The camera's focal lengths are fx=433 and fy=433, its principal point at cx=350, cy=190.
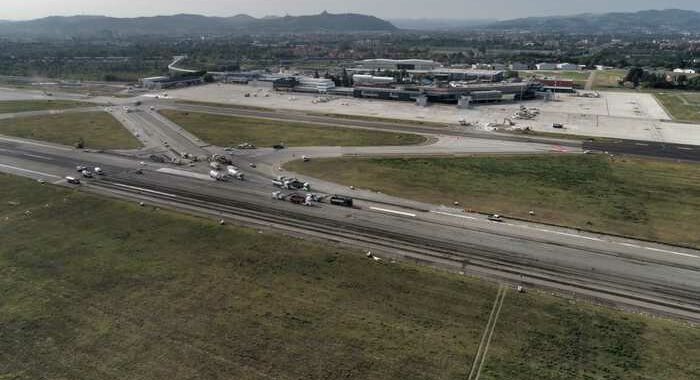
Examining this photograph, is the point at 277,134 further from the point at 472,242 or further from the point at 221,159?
the point at 472,242

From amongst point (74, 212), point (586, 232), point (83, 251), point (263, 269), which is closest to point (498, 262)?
point (586, 232)

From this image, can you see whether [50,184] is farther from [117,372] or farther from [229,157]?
[117,372]

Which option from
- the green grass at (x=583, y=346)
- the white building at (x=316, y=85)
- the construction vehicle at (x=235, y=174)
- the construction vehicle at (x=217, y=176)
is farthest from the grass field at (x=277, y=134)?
the green grass at (x=583, y=346)

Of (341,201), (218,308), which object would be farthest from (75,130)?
(218,308)

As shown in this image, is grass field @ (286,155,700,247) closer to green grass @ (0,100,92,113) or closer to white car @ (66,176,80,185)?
white car @ (66,176,80,185)

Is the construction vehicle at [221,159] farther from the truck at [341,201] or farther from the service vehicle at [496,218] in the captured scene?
the service vehicle at [496,218]
